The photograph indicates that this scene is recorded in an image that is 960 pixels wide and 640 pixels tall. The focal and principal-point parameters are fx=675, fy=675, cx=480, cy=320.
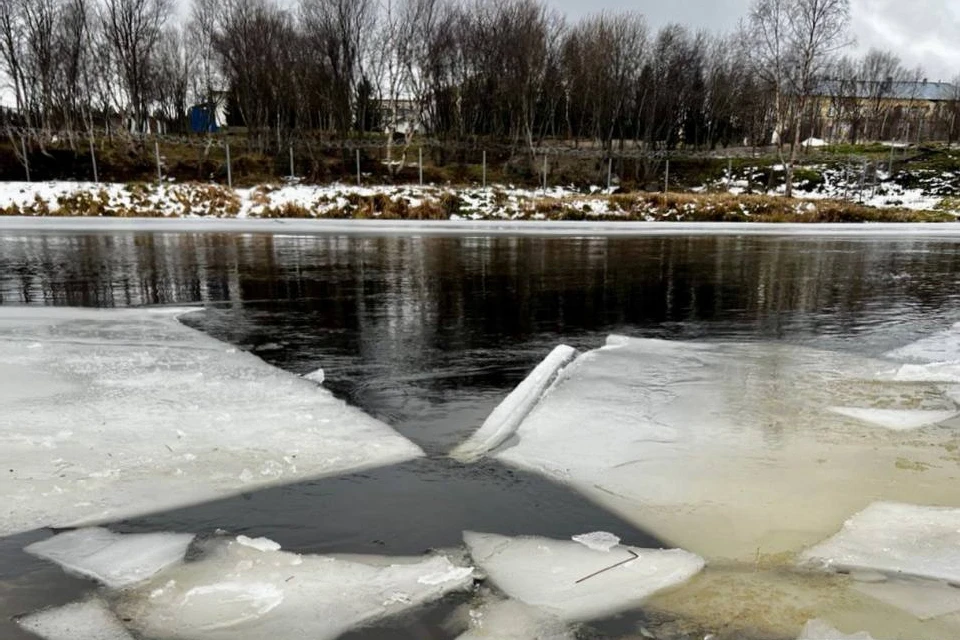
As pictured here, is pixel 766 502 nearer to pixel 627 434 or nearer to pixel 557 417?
pixel 627 434

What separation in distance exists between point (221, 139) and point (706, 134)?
3471 centimetres

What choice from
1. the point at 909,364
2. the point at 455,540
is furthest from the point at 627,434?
the point at 909,364

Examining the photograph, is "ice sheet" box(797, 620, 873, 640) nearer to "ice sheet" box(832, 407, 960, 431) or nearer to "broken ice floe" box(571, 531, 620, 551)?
"broken ice floe" box(571, 531, 620, 551)

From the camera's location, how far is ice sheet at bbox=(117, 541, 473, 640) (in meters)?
2.28

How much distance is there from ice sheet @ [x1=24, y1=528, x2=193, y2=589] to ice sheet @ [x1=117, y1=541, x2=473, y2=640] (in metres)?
0.10

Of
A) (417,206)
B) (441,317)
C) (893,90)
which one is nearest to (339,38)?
(417,206)

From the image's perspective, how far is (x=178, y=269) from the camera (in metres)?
11.3

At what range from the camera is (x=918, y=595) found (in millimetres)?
2451

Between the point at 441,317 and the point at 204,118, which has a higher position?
the point at 204,118

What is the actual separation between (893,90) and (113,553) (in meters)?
88.8

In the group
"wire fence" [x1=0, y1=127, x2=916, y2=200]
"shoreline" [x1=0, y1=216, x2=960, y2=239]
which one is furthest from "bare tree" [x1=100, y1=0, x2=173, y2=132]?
"shoreline" [x1=0, y1=216, x2=960, y2=239]

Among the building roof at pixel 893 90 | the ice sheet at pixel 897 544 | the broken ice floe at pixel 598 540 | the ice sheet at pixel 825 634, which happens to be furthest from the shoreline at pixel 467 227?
the building roof at pixel 893 90

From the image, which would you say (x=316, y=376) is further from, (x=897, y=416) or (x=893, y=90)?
(x=893, y=90)

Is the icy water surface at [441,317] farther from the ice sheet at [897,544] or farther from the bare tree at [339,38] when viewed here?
the bare tree at [339,38]
